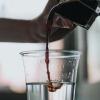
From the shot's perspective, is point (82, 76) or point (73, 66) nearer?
point (73, 66)

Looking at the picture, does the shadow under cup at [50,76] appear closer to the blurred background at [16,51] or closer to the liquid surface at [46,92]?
the liquid surface at [46,92]

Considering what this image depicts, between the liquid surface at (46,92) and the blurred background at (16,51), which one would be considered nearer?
the liquid surface at (46,92)

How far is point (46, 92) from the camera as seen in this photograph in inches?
25.2

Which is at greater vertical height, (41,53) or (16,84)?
(41,53)

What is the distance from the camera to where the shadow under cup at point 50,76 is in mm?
640

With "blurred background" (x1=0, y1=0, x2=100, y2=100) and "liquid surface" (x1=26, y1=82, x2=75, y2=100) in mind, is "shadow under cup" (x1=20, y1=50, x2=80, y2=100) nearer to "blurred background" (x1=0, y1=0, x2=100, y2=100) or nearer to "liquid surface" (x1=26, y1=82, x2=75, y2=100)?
"liquid surface" (x1=26, y1=82, x2=75, y2=100)

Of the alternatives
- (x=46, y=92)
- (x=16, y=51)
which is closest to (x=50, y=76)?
(x=46, y=92)

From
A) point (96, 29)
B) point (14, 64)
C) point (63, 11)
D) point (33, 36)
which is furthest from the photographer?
point (96, 29)

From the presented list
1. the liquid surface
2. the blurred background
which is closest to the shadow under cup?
the liquid surface

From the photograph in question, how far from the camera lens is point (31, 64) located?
0.66 metres

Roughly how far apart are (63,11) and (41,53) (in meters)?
0.11

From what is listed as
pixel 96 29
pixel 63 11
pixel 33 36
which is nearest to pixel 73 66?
pixel 63 11

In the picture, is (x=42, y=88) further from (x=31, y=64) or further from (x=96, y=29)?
(x=96, y=29)

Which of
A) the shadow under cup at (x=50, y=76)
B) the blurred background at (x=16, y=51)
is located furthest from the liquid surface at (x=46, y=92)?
the blurred background at (x=16, y=51)
